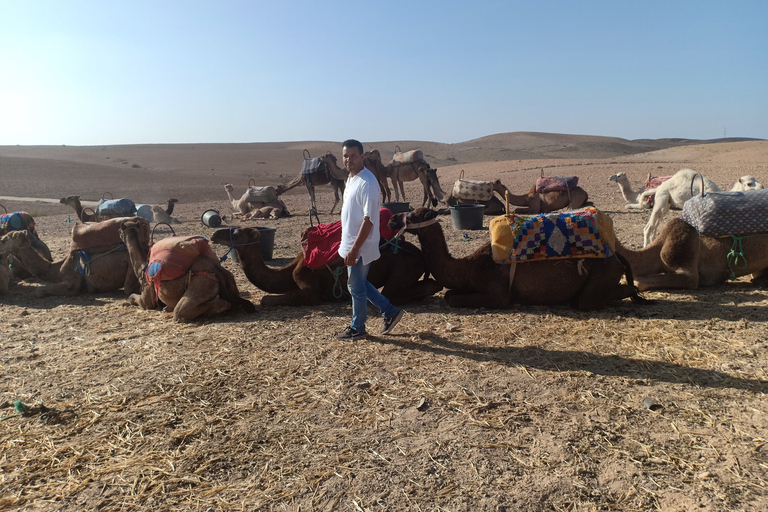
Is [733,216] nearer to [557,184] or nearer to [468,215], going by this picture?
[468,215]

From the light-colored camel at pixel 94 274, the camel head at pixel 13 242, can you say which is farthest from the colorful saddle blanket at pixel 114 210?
→ the light-colored camel at pixel 94 274

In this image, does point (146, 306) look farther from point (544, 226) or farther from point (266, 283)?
point (544, 226)

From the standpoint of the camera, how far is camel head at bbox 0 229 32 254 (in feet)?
27.7

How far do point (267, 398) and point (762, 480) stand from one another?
133 inches

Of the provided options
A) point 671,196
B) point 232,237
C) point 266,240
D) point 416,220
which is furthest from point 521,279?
point 266,240

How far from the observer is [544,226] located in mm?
6223

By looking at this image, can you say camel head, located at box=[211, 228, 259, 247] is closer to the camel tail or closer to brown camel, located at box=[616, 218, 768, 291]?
the camel tail

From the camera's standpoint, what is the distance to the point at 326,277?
276 inches

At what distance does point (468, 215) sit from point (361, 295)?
718cm

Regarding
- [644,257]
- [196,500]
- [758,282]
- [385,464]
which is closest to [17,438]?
[196,500]

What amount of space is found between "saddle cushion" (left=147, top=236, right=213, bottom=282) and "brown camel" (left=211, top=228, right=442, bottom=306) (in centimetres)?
39

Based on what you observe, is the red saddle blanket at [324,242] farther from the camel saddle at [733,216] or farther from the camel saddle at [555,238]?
the camel saddle at [733,216]

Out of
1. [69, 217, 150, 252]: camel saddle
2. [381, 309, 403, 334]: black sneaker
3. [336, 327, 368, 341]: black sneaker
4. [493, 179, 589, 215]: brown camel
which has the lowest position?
[336, 327, 368, 341]: black sneaker

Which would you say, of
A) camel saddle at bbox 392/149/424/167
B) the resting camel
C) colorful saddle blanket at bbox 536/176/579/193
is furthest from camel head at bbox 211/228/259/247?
camel saddle at bbox 392/149/424/167
